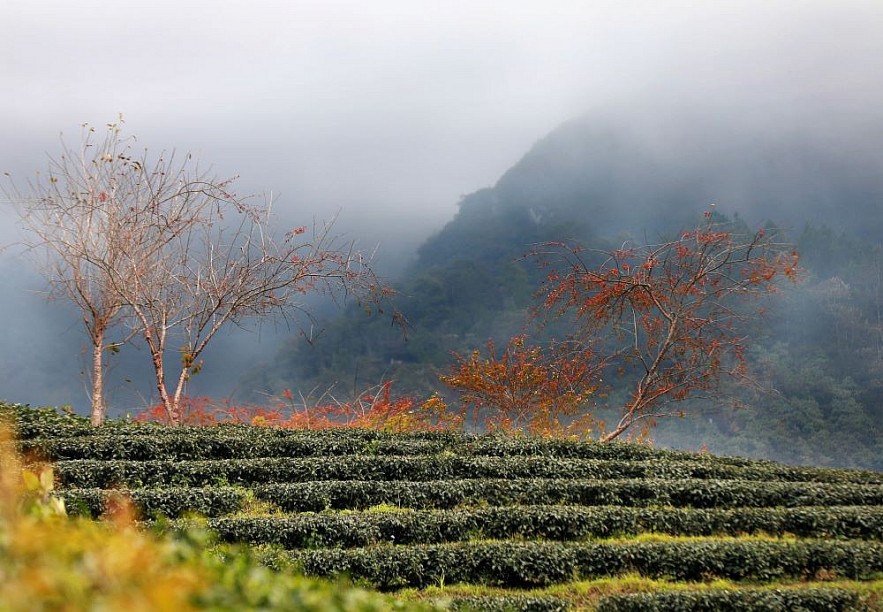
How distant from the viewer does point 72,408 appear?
15461 mm

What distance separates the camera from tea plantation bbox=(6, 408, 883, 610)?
851 cm

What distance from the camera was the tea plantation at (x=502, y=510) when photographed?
8.51 metres

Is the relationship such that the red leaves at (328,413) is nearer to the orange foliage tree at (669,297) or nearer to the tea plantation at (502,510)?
the orange foliage tree at (669,297)

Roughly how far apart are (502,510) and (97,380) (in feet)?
32.1

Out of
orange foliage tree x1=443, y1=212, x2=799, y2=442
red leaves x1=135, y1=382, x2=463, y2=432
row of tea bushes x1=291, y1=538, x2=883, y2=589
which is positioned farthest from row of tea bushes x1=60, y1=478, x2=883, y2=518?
red leaves x1=135, y1=382, x2=463, y2=432

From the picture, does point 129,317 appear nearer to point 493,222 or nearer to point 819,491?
point 819,491

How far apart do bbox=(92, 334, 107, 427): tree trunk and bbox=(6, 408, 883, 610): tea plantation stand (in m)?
1.05

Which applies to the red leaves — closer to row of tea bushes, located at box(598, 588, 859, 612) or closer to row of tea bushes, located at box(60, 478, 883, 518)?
row of tea bushes, located at box(60, 478, 883, 518)

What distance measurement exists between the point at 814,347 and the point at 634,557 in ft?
152

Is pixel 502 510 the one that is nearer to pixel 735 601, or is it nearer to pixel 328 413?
pixel 735 601

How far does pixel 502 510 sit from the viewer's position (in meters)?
10.0

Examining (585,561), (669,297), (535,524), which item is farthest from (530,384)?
(585,561)

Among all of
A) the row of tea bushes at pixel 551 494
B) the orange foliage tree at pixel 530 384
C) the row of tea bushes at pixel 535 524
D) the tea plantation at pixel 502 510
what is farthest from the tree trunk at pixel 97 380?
the orange foliage tree at pixel 530 384

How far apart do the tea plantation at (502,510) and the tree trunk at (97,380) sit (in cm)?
105
